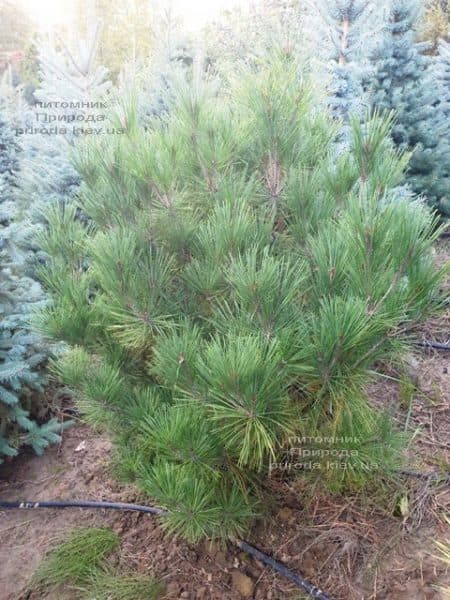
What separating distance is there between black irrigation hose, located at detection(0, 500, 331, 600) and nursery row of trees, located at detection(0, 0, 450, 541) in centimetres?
16

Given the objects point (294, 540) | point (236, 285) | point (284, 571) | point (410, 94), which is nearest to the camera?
point (236, 285)

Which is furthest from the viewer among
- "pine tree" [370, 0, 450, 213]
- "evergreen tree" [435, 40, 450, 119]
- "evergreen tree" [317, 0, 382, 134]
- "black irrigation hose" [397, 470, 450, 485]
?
"evergreen tree" [435, 40, 450, 119]

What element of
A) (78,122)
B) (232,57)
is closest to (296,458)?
(78,122)

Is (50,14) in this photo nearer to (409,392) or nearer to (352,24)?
(352,24)

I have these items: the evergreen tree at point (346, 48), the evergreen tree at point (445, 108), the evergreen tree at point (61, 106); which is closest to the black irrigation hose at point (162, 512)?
the evergreen tree at point (61, 106)

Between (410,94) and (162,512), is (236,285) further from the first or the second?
(410,94)

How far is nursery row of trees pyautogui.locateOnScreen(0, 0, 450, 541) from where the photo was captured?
4.16 feet

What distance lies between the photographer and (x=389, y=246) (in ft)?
4.11

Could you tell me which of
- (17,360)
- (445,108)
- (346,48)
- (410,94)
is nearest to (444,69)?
(445,108)

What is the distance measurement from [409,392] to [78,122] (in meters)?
3.44

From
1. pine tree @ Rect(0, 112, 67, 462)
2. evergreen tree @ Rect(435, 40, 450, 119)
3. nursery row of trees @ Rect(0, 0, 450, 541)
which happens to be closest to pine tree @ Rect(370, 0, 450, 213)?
evergreen tree @ Rect(435, 40, 450, 119)

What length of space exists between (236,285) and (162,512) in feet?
3.95

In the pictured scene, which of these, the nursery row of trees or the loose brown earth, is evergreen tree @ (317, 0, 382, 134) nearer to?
the nursery row of trees

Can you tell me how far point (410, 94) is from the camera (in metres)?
5.55
